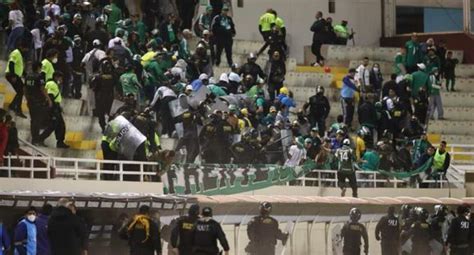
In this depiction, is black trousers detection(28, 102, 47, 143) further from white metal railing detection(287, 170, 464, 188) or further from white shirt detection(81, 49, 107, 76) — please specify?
white metal railing detection(287, 170, 464, 188)

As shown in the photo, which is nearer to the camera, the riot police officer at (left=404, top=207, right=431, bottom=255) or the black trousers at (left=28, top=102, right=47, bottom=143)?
the riot police officer at (left=404, top=207, right=431, bottom=255)

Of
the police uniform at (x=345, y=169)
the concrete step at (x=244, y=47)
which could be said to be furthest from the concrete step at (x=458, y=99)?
the police uniform at (x=345, y=169)

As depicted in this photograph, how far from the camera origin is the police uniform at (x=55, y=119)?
32844 mm

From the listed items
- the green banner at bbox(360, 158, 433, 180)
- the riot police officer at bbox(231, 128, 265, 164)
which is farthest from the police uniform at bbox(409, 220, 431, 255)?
the green banner at bbox(360, 158, 433, 180)

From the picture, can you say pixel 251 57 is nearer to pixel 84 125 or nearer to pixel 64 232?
pixel 84 125

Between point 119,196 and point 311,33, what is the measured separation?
75.4ft

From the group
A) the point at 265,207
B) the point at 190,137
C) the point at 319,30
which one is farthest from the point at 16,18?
the point at 319,30

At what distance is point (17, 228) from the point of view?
82.3 feet

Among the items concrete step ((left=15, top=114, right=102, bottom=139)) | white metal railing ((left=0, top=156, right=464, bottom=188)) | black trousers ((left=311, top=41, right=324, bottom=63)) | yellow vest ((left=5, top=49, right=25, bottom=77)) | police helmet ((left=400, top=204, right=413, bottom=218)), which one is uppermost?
yellow vest ((left=5, top=49, right=25, bottom=77))

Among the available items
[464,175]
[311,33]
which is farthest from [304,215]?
[311,33]

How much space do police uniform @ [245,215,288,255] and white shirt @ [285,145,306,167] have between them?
18.3ft

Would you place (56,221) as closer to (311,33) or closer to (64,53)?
(64,53)

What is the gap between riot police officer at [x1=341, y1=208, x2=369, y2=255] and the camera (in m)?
29.7

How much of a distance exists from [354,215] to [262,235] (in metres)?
2.52
